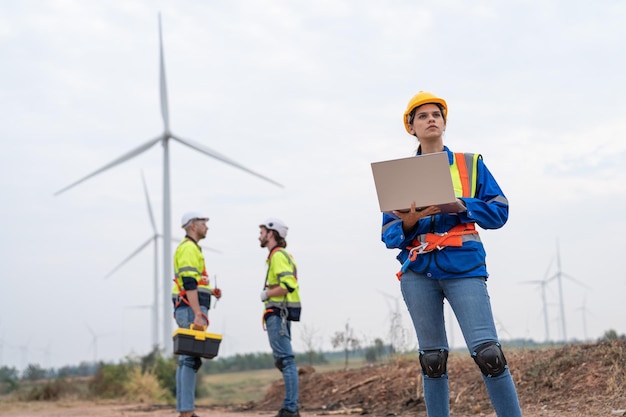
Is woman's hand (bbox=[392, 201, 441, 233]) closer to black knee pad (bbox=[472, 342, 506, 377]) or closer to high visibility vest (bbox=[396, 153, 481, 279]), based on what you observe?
high visibility vest (bbox=[396, 153, 481, 279])

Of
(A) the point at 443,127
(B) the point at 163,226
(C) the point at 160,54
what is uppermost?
(C) the point at 160,54

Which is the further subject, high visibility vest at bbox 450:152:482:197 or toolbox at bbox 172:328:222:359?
toolbox at bbox 172:328:222:359

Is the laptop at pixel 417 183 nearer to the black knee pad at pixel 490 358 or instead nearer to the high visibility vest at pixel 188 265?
the black knee pad at pixel 490 358

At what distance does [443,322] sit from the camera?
4.01m

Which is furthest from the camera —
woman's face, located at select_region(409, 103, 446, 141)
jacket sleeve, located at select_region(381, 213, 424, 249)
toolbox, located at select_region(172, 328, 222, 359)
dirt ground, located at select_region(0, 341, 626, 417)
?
toolbox, located at select_region(172, 328, 222, 359)

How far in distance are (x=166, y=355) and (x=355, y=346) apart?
23.1 feet

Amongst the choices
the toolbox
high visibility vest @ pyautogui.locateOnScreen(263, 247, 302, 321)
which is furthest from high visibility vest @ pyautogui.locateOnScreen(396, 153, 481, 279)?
high visibility vest @ pyautogui.locateOnScreen(263, 247, 302, 321)

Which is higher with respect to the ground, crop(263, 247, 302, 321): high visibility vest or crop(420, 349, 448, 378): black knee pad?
crop(263, 247, 302, 321): high visibility vest

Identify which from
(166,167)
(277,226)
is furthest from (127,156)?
(277,226)

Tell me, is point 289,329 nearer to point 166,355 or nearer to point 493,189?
point 493,189

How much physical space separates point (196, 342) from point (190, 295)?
1.43 ft

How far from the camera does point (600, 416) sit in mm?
6316

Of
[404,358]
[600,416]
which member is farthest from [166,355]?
[600,416]

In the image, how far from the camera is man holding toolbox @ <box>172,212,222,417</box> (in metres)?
7.39
